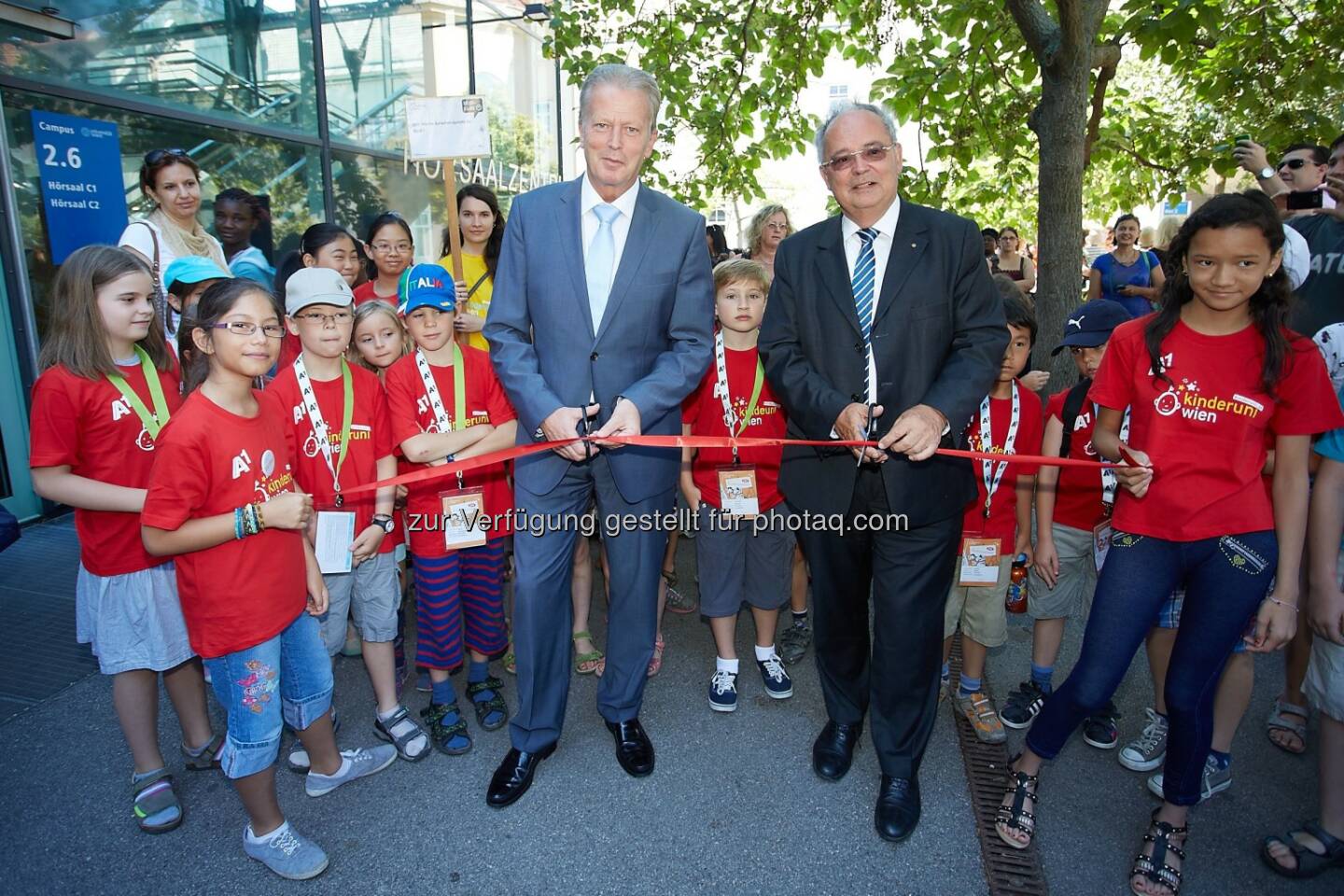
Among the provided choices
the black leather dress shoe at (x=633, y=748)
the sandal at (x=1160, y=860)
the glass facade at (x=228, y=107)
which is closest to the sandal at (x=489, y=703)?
the black leather dress shoe at (x=633, y=748)

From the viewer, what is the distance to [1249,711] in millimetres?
3580

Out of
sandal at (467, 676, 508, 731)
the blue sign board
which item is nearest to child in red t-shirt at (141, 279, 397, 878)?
sandal at (467, 676, 508, 731)

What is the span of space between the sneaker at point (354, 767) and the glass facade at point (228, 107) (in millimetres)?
3643

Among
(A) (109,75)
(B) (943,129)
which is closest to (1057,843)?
(B) (943,129)

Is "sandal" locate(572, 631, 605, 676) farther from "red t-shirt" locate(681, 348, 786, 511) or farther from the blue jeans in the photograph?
the blue jeans

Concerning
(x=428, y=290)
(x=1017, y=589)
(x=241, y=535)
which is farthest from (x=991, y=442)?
(x=241, y=535)

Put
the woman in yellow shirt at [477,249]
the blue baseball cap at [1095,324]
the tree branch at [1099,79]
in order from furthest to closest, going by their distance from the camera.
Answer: the tree branch at [1099,79]
the woman in yellow shirt at [477,249]
the blue baseball cap at [1095,324]

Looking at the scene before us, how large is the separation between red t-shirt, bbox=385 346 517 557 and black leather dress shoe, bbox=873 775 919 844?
1.83 m

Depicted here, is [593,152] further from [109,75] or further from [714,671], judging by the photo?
[109,75]

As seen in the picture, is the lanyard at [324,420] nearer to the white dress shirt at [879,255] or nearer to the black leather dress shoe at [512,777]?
the black leather dress shoe at [512,777]

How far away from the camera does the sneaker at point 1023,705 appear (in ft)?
11.4

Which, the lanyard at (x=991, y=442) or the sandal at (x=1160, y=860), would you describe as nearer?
the sandal at (x=1160, y=860)

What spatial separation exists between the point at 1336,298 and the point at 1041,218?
118 inches

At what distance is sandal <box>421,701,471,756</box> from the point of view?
325 centimetres
